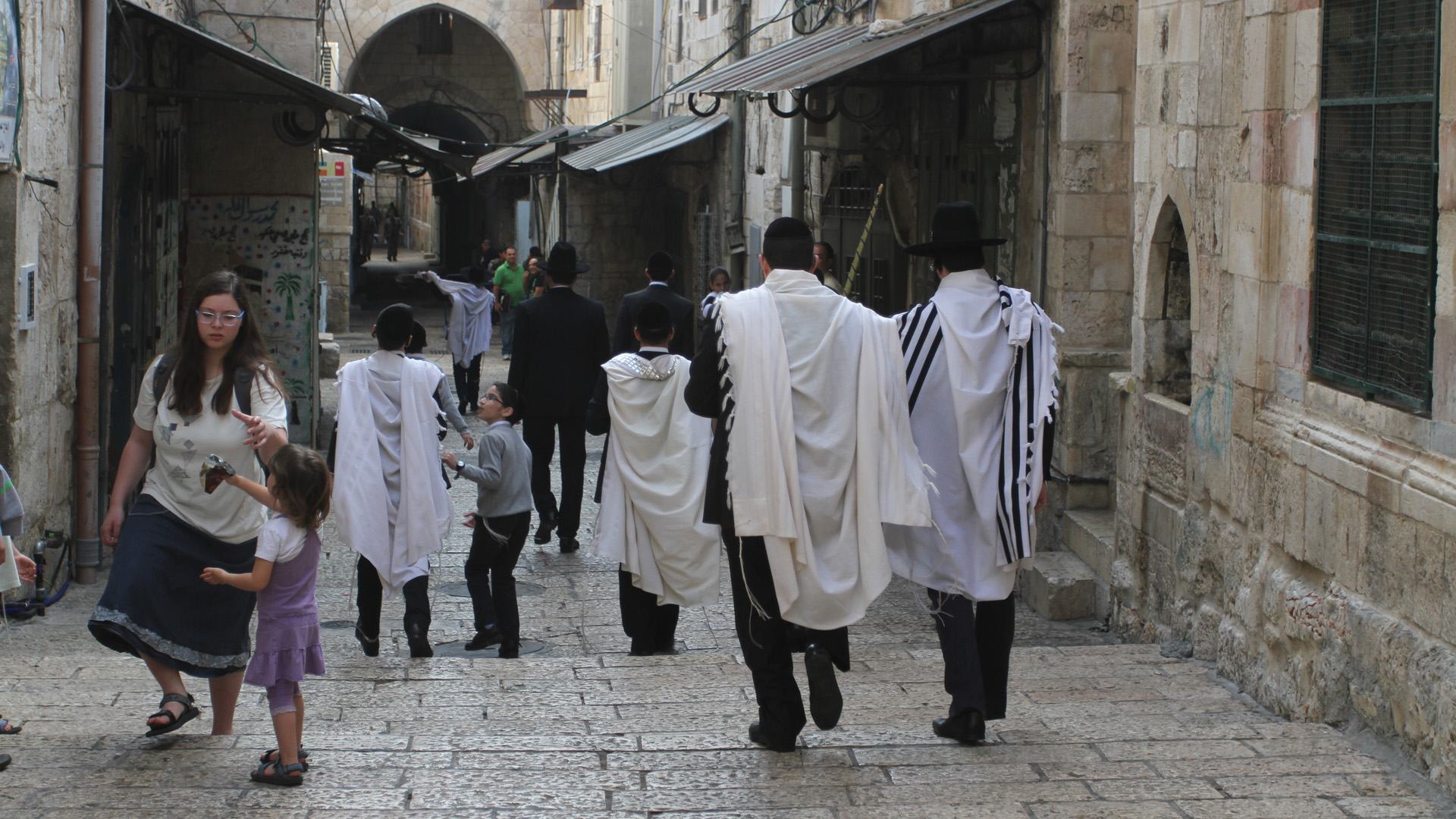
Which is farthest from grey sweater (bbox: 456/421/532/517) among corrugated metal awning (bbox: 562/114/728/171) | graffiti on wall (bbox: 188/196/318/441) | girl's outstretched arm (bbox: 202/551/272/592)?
corrugated metal awning (bbox: 562/114/728/171)

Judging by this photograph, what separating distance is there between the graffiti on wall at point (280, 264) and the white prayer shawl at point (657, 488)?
6190mm

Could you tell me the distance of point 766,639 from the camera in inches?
157

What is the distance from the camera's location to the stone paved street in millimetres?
3516

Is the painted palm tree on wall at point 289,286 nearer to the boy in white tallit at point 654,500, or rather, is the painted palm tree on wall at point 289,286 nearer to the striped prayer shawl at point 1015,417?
the boy in white tallit at point 654,500

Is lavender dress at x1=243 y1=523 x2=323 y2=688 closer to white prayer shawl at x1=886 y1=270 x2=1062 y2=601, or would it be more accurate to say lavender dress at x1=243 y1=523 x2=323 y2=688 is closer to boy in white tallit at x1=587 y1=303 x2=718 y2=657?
white prayer shawl at x1=886 y1=270 x2=1062 y2=601

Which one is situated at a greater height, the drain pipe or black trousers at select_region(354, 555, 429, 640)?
the drain pipe

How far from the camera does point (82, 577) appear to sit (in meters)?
7.18

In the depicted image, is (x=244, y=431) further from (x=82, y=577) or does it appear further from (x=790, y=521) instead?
(x=82, y=577)

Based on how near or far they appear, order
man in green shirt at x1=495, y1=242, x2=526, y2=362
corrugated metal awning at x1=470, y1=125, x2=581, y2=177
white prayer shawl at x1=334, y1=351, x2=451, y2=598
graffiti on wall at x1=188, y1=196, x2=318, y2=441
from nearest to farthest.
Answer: white prayer shawl at x1=334, y1=351, x2=451, y2=598 < graffiti on wall at x1=188, y1=196, x2=318, y2=441 < man in green shirt at x1=495, y1=242, x2=526, y2=362 < corrugated metal awning at x1=470, y1=125, x2=581, y2=177

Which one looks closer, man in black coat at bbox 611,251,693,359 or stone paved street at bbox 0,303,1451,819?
stone paved street at bbox 0,303,1451,819

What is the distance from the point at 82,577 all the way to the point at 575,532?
A: 100 inches

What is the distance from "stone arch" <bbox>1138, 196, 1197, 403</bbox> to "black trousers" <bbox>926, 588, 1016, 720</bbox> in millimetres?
2304

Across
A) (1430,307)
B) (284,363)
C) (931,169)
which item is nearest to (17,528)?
(1430,307)

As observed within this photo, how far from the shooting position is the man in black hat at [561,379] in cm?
820
